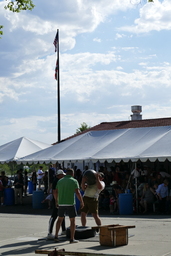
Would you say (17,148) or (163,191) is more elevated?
(17,148)

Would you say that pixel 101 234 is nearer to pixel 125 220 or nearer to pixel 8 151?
pixel 125 220

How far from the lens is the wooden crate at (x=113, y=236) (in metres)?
9.72

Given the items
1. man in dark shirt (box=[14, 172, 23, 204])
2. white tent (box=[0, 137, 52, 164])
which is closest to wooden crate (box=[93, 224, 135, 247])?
man in dark shirt (box=[14, 172, 23, 204])

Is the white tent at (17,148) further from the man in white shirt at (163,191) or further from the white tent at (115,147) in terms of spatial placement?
the man in white shirt at (163,191)

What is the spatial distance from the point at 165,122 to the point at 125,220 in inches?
579

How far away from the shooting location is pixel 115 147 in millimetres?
19750

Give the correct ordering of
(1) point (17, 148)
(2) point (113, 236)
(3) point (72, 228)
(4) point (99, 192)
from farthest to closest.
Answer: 1. (1) point (17, 148)
2. (4) point (99, 192)
3. (3) point (72, 228)
4. (2) point (113, 236)

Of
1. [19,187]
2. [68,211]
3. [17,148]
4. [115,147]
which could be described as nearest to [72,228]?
[68,211]

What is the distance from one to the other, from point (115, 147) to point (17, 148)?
7.55 meters

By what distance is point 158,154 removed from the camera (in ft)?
56.8

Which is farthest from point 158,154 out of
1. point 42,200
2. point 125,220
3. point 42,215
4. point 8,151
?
point 8,151

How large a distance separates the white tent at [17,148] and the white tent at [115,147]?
2188mm

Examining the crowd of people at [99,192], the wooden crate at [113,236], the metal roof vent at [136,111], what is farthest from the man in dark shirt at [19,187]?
the metal roof vent at [136,111]

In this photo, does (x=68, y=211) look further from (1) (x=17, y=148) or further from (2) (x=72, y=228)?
(1) (x=17, y=148)
